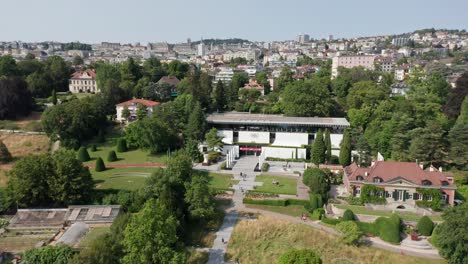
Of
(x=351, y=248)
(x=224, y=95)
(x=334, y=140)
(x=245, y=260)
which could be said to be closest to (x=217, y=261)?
(x=245, y=260)

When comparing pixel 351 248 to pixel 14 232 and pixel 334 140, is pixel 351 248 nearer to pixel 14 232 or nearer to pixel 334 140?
pixel 334 140

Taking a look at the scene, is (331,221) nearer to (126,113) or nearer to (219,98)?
(126,113)

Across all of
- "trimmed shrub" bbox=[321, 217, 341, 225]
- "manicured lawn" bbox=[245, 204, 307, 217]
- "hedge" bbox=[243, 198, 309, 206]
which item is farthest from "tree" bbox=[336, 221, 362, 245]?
"hedge" bbox=[243, 198, 309, 206]

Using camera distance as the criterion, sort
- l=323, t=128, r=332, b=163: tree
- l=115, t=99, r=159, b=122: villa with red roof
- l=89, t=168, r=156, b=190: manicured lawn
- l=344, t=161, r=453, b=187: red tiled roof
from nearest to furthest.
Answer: l=344, t=161, r=453, b=187: red tiled roof → l=89, t=168, r=156, b=190: manicured lawn → l=323, t=128, r=332, b=163: tree → l=115, t=99, r=159, b=122: villa with red roof

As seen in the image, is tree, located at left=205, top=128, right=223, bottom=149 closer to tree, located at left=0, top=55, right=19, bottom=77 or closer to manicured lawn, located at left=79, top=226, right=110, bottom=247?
manicured lawn, located at left=79, top=226, right=110, bottom=247

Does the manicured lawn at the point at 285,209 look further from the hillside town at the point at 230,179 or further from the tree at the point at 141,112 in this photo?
the tree at the point at 141,112

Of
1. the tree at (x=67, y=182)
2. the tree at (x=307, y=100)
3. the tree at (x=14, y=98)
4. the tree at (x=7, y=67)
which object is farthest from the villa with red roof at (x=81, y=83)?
the tree at (x=67, y=182)
